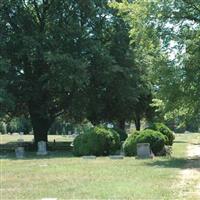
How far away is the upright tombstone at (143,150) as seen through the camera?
87.7 ft

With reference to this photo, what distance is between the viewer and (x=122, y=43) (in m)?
39.3

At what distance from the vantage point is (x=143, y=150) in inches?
1065

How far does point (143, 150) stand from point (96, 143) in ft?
12.3

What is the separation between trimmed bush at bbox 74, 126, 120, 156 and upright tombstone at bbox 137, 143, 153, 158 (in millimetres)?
3627

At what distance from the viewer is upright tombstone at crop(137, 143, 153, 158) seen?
26734 mm

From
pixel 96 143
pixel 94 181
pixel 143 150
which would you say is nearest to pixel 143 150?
pixel 143 150

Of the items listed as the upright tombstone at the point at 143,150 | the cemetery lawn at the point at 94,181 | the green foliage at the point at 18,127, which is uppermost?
the green foliage at the point at 18,127

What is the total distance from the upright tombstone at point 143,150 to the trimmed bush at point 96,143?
3627 millimetres

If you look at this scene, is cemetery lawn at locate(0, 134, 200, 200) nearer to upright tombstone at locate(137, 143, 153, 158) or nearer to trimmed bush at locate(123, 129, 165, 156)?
upright tombstone at locate(137, 143, 153, 158)

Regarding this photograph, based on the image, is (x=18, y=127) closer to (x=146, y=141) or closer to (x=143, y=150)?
(x=146, y=141)

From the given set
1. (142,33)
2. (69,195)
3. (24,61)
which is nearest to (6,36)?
(24,61)

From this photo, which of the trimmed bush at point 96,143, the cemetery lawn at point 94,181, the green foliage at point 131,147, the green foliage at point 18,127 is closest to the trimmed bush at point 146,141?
the green foliage at point 131,147

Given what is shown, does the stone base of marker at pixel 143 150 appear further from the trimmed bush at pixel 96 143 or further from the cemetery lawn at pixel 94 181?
the cemetery lawn at pixel 94 181

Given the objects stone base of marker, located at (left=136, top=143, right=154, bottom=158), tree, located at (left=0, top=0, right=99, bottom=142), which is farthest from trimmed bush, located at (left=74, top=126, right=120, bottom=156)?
tree, located at (left=0, top=0, right=99, bottom=142)
